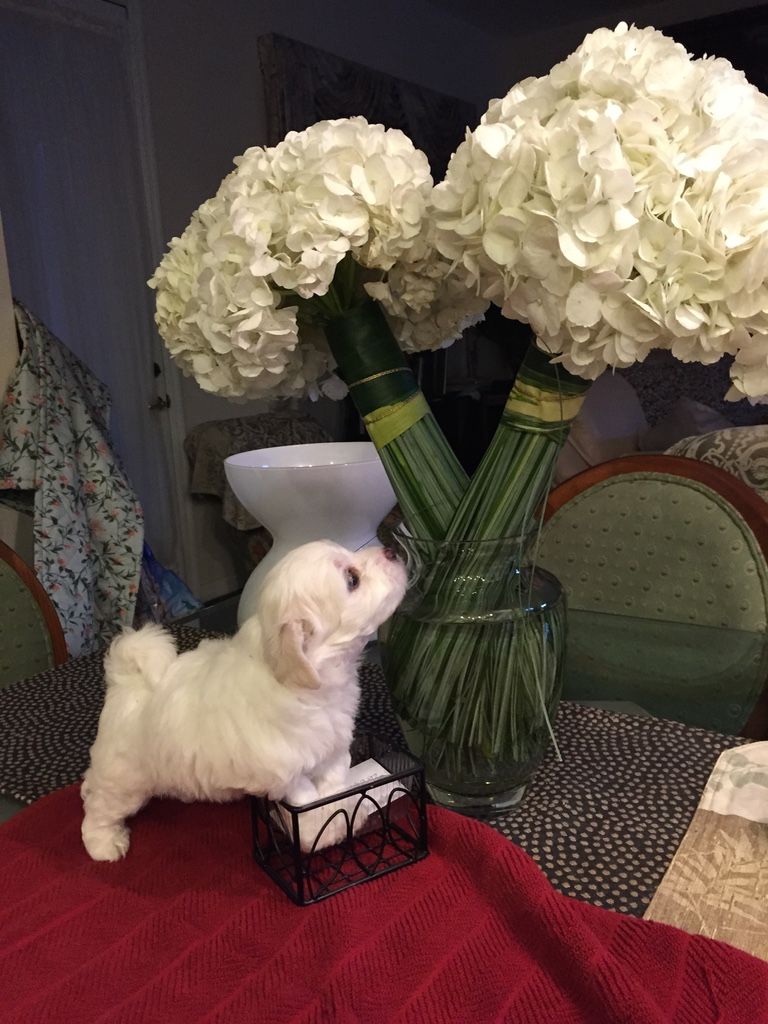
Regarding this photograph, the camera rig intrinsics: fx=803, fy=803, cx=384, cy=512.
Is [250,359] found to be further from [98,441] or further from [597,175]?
[98,441]

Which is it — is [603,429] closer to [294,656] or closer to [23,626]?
[23,626]

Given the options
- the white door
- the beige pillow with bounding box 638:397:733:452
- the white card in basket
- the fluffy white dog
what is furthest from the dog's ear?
the white door

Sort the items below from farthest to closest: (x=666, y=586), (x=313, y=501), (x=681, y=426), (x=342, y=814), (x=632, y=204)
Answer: (x=681, y=426) < (x=666, y=586) < (x=313, y=501) < (x=342, y=814) < (x=632, y=204)

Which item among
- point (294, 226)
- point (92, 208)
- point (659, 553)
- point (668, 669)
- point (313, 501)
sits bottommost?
point (668, 669)

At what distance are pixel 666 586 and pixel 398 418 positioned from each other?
67cm

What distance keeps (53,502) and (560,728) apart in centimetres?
176

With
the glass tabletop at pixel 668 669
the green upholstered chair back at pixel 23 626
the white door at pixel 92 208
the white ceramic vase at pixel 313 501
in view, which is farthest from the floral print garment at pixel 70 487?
the glass tabletop at pixel 668 669

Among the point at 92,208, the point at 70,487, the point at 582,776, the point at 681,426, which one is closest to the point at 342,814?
the point at 582,776

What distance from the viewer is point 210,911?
0.58 meters

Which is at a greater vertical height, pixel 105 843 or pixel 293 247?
pixel 293 247

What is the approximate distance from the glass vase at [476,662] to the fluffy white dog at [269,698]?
0.06 meters

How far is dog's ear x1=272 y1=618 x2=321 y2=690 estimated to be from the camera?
545 millimetres

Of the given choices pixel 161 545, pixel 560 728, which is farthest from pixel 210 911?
pixel 161 545

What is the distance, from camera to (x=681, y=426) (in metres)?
3.01
